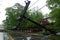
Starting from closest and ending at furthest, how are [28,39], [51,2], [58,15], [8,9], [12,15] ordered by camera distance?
[28,39] < [58,15] < [51,2] < [12,15] < [8,9]

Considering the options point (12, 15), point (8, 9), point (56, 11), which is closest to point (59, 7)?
point (56, 11)

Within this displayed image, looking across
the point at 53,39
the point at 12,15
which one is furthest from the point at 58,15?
the point at 12,15

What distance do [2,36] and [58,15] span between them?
11390mm

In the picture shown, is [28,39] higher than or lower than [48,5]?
lower

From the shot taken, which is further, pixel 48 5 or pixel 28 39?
pixel 48 5

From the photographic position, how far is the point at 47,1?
52.2ft

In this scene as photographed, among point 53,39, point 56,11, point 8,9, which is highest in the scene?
point 8,9

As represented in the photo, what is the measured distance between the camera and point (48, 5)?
16.1 meters

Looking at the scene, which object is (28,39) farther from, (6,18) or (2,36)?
(6,18)

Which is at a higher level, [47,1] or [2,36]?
[47,1]

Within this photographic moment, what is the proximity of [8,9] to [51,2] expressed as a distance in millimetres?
30331

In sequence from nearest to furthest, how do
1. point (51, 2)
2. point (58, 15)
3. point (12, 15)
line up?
point (58, 15) → point (51, 2) → point (12, 15)

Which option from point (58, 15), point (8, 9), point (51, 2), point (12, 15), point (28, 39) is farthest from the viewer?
point (8, 9)

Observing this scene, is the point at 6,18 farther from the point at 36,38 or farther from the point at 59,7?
the point at 36,38
